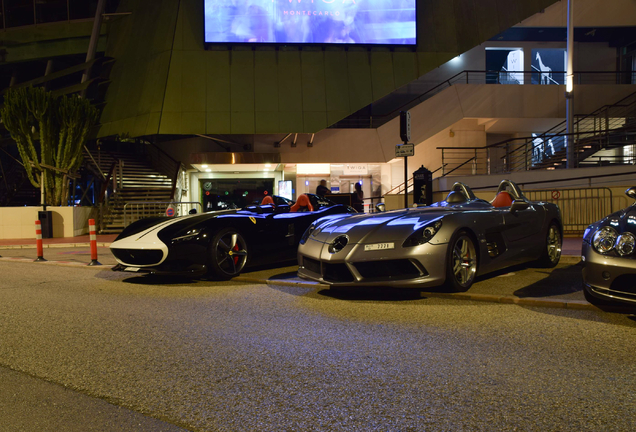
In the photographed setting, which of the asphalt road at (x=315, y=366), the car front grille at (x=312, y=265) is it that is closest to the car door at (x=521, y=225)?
the asphalt road at (x=315, y=366)

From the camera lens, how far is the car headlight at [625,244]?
3.97m

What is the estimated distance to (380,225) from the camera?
5.41m

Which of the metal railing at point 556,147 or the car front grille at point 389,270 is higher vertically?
the metal railing at point 556,147

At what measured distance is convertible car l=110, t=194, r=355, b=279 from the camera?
6684 millimetres

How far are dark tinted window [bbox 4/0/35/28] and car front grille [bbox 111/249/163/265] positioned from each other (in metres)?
29.1

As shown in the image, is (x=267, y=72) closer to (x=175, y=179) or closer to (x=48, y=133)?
(x=175, y=179)

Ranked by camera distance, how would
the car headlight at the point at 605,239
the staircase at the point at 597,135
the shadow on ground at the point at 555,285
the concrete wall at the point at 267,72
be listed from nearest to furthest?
the car headlight at the point at 605,239 < the shadow on ground at the point at 555,285 < the staircase at the point at 597,135 < the concrete wall at the point at 267,72

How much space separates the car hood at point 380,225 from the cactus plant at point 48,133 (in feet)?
49.6

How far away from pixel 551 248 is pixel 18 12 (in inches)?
1328

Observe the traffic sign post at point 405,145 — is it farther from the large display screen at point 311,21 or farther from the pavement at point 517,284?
the large display screen at point 311,21

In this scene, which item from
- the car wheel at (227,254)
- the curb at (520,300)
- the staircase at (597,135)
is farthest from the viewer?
the staircase at (597,135)

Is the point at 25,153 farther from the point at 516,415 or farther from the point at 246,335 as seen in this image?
the point at 516,415

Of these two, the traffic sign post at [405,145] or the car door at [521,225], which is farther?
the traffic sign post at [405,145]

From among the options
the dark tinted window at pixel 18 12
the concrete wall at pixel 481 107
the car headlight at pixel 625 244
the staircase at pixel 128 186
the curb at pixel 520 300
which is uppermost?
the dark tinted window at pixel 18 12
